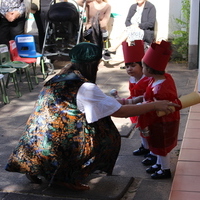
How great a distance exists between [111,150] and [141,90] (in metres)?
0.72

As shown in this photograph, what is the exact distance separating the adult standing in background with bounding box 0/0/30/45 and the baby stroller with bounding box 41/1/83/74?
1.59 feet

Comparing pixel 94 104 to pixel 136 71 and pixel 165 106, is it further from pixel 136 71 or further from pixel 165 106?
pixel 136 71

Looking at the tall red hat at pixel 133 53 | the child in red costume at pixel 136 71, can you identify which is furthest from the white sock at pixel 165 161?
the tall red hat at pixel 133 53

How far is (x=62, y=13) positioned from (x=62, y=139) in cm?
548

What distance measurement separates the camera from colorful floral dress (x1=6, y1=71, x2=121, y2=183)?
3729 millimetres

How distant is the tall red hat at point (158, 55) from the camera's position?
398 cm

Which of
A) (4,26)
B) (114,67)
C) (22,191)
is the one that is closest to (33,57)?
(4,26)

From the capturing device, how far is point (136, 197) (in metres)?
3.88

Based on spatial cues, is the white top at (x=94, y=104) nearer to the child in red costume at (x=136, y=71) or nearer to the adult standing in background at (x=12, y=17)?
the child in red costume at (x=136, y=71)

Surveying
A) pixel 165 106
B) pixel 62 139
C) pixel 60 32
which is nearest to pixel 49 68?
pixel 60 32

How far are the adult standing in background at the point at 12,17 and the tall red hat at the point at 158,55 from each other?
5.36 meters

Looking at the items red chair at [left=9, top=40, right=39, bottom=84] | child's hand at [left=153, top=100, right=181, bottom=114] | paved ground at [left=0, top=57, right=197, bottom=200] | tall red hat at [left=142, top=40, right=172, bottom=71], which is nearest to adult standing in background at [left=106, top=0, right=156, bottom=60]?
red chair at [left=9, top=40, right=39, bottom=84]

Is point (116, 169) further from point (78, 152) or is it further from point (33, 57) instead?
point (33, 57)

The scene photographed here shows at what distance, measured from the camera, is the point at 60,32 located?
9.20 meters
